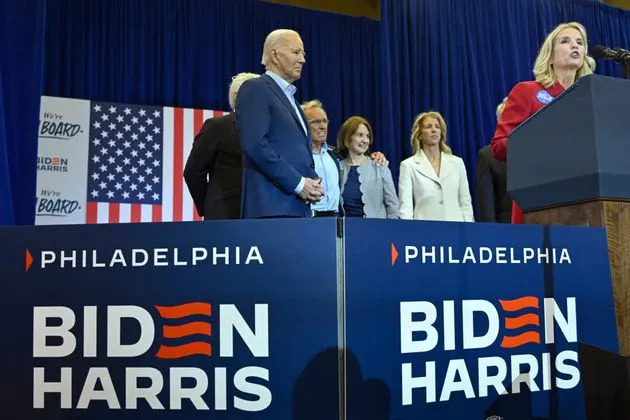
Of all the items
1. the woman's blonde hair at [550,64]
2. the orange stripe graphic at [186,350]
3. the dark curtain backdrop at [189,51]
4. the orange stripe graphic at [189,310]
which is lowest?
the orange stripe graphic at [186,350]

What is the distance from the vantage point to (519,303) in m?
1.72

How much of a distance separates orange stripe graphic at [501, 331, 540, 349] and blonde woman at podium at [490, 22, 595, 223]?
2.22ft

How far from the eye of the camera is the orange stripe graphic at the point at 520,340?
1.70 meters

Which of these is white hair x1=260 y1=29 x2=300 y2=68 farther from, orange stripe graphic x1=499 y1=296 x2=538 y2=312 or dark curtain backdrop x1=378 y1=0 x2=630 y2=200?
dark curtain backdrop x1=378 y1=0 x2=630 y2=200

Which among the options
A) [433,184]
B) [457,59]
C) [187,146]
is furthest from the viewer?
[457,59]

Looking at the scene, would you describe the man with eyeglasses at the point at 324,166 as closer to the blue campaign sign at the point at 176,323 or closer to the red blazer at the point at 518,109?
the red blazer at the point at 518,109

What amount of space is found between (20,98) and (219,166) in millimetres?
907

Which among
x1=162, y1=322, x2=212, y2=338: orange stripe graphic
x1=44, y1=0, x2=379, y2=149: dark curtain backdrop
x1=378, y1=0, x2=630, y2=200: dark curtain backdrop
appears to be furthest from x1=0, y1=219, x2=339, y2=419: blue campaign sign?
x1=378, y1=0, x2=630, y2=200: dark curtain backdrop

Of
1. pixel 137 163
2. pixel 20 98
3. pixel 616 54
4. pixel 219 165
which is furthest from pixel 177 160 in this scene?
pixel 616 54

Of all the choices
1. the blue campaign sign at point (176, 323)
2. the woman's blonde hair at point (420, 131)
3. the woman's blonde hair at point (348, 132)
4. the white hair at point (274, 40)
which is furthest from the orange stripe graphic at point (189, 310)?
the woman's blonde hair at point (420, 131)

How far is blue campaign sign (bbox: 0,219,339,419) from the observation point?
1554 millimetres

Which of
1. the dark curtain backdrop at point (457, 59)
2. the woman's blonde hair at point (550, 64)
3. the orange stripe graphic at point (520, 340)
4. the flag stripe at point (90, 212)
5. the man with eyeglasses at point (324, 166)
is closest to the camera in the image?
the orange stripe graphic at point (520, 340)

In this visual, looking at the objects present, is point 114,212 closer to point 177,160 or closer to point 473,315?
point 177,160

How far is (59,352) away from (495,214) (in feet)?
9.29
